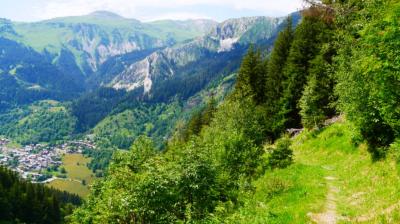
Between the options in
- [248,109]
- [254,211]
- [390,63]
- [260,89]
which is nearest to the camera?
[254,211]

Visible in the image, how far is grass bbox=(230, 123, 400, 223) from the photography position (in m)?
21.3

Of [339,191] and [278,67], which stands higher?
[278,67]

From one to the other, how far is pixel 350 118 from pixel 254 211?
53.1 feet

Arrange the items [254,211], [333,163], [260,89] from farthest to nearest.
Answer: [260,89], [333,163], [254,211]

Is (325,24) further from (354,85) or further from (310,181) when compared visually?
(310,181)

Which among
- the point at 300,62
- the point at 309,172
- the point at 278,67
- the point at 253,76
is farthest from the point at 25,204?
the point at 309,172

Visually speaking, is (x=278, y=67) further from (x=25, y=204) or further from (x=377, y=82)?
(x=25, y=204)

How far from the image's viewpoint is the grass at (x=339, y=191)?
21281 mm

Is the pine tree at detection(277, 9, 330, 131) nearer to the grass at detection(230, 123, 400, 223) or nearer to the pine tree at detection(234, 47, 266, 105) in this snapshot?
the pine tree at detection(234, 47, 266, 105)

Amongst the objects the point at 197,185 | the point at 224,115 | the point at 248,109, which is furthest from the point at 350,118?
the point at 224,115

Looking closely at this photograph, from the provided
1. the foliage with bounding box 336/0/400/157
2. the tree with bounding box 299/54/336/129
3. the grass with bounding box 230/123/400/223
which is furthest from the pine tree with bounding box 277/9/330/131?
the foliage with bounding box 336/0/400/157

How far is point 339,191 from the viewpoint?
29.2 metres

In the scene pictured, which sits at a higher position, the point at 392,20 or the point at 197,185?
the point at 392,20

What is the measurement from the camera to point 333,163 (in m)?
41.3
